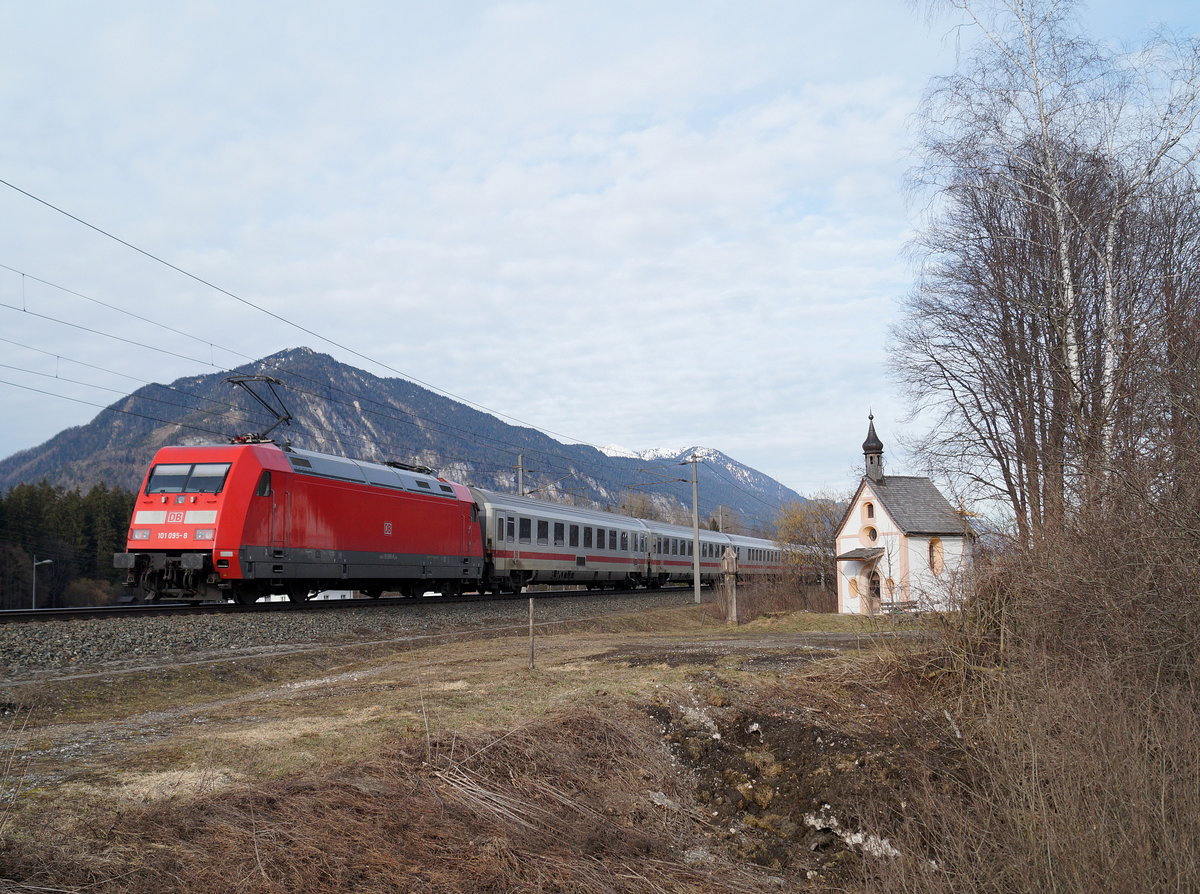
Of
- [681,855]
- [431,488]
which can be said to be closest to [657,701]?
[681,855]

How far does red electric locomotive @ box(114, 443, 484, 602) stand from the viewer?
698 inches

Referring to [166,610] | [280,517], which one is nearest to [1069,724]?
[166,610]

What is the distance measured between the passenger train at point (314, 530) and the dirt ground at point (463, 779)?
22.1ft

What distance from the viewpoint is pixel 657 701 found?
360 inches

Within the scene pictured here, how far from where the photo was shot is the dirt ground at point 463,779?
485 cm

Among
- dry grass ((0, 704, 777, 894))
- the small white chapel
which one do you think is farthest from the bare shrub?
the small white chapel

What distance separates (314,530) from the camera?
20062mm

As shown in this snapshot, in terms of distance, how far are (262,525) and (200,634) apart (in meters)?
3.45

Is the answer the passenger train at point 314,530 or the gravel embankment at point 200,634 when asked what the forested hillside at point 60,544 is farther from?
the gravel embankment at point 200,634

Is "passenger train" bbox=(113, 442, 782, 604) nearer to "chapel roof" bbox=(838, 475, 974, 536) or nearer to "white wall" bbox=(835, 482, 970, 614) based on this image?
"white wall" bbox=(835, 482, 970, 614)

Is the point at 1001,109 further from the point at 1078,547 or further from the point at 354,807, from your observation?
the point at 354,807

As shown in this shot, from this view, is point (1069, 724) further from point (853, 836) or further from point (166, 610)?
point (166, 610)

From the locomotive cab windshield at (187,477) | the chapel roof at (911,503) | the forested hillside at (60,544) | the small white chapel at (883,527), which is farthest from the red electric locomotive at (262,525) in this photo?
the forested hillside at (60,544)

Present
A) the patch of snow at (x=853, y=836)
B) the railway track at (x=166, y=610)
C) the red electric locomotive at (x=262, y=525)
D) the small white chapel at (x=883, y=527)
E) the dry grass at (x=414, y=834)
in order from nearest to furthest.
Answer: the dry grass at (x=414, y=834), the patch of snow at (x=853, y=836), the railway track at (x=166, y=610), the red electric locomotive at (x=262, y=525), the small white chapel at (x=883, y=527)
